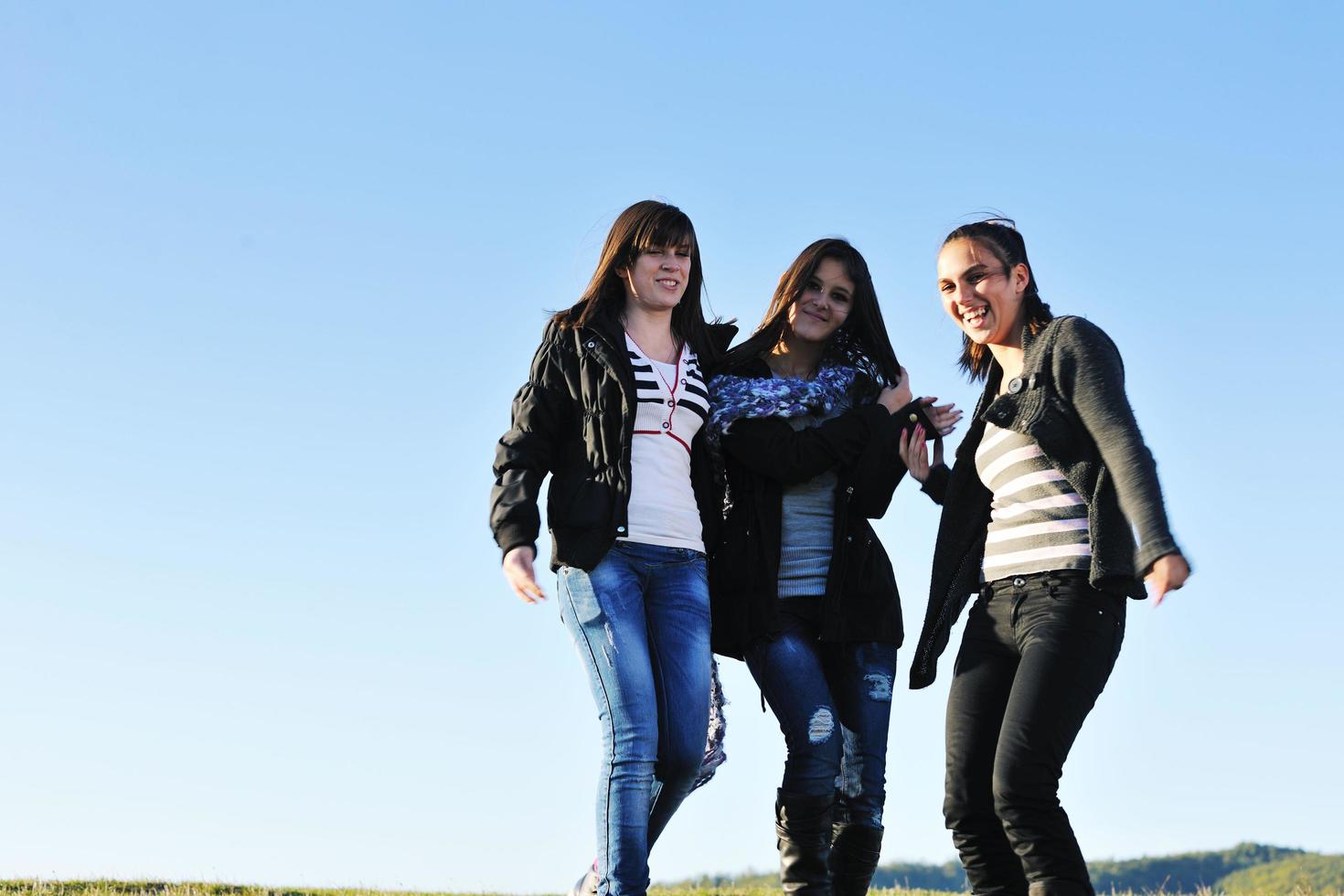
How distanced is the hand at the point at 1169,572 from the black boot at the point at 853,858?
1960 mm

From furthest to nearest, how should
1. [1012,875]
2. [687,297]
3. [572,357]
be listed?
1. [687,297]
2. [572,357]
3. [1012,875]

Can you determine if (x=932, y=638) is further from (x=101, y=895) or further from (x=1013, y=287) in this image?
(x=101, y=895)

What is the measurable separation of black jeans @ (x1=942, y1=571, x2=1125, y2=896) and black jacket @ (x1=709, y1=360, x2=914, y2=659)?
2.66ft

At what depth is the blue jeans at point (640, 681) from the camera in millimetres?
5258

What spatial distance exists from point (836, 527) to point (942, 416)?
2.43ft

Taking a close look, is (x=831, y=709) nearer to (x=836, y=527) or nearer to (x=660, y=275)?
(x=836, y=527)

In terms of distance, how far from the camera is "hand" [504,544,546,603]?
5.48 meters

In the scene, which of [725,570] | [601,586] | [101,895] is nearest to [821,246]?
[725,570]

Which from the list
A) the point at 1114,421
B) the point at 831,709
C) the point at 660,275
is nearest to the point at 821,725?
the point at 831,709

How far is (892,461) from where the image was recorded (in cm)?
623

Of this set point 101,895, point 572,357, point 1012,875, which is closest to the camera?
point 1012,875

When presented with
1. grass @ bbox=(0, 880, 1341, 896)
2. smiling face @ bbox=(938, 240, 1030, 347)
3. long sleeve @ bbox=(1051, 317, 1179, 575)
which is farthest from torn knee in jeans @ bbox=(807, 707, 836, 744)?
grass @ bbox=(0, 880, 1341, 896)

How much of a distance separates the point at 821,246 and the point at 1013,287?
3.94 feet

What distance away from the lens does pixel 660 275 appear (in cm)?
603
